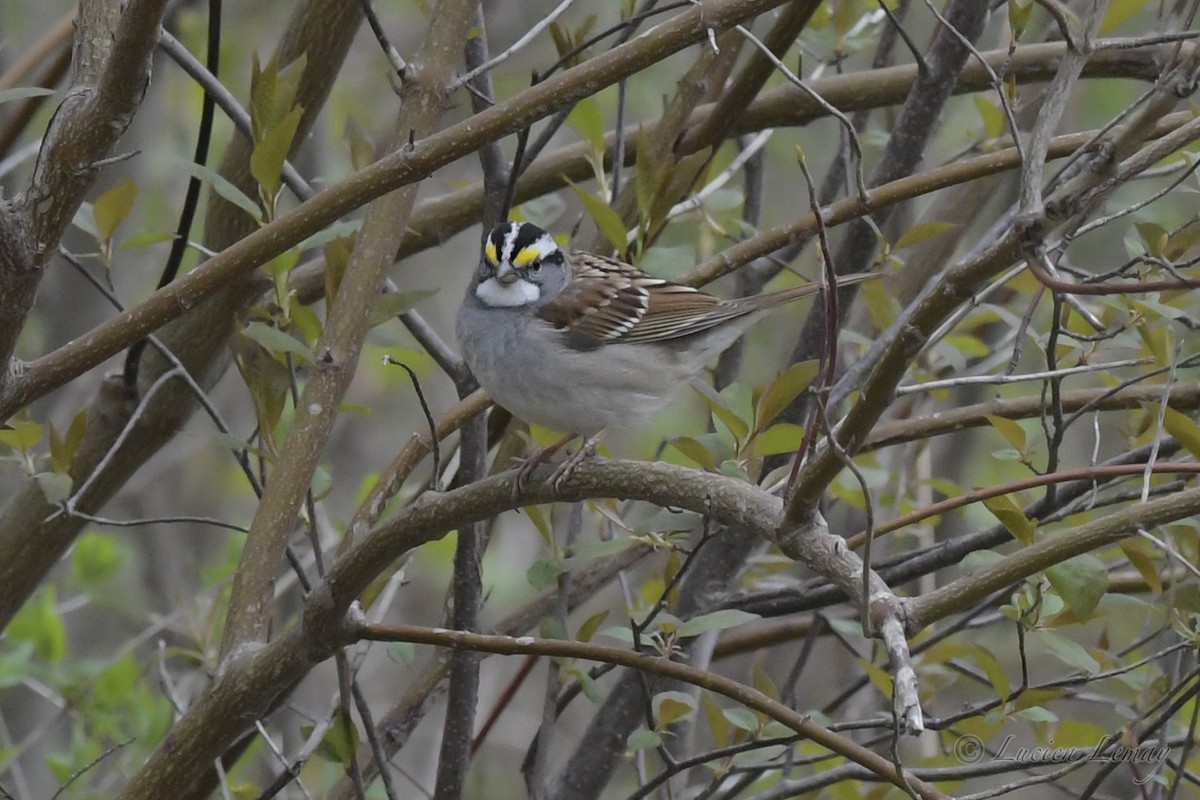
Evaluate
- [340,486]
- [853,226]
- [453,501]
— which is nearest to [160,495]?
[340,486]

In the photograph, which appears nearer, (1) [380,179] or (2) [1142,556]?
(1) [380,179]

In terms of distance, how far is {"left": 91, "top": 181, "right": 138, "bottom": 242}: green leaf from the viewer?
9.61 feet

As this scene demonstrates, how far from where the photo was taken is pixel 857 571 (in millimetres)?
1833

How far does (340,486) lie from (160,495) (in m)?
1.13

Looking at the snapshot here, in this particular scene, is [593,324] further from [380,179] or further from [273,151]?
[380,179]

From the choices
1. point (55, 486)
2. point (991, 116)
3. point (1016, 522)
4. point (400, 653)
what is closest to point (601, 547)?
point (400, 653)

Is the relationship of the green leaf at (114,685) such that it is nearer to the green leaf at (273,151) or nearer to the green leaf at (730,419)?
the green leaf at (273,151)

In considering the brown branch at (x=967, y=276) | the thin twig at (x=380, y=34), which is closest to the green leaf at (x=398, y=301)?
the thin twig at (x=380, y=34)

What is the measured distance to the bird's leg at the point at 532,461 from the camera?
233 cm

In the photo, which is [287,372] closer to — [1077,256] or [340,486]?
[340,486]

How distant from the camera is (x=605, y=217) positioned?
283cm

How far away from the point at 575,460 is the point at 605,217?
1.64 feet

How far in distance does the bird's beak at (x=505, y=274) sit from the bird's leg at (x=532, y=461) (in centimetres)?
47

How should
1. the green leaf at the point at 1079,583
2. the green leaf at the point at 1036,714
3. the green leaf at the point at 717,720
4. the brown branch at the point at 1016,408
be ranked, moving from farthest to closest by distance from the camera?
the brown branch at the point at 1016,408 → the green leaf at the point at 717,720 → the green leaf at the point at 1036,714 → the green leaf at the point at 1079,583
